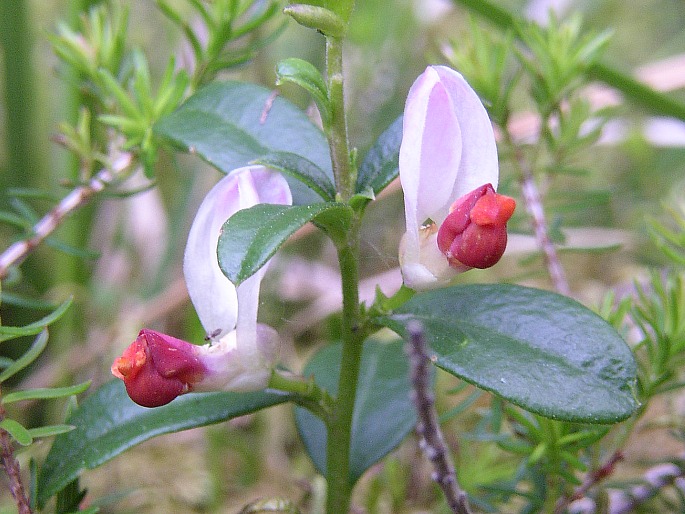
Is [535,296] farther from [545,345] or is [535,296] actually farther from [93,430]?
[93,430]

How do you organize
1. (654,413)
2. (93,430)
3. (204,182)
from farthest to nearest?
(204,182), (654,413), (93,430)

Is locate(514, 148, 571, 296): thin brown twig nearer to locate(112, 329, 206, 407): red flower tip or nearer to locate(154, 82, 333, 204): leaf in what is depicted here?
locate(154, 82, 333, 204): leaf

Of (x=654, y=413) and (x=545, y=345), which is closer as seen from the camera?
(x=545, y=345)

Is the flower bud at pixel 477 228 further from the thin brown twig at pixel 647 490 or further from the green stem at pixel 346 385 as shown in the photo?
the thin brown twig at pixel 647 490

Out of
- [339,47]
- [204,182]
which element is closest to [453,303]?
[339,47]

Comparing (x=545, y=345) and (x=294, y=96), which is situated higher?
(x=545, y=345)

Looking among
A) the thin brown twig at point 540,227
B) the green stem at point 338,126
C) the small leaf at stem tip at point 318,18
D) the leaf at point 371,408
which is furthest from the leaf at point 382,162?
the thin brown twig at point 540,227
